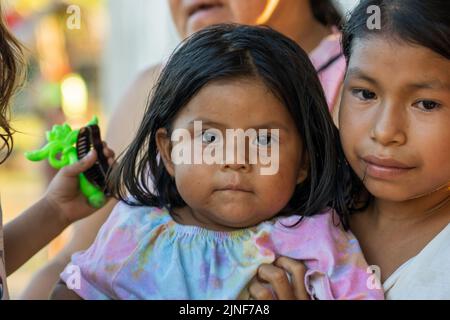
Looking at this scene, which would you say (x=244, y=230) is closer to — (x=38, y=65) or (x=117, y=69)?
(x=117, y=69)

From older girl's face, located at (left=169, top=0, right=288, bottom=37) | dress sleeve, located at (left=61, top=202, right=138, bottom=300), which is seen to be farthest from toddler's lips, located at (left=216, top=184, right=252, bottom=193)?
older girl's face, located at (left=169, top=0, right=288, bottom=37)

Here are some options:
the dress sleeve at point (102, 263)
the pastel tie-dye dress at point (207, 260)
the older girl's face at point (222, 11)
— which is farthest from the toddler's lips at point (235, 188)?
the older girl's face at point (222, 11)

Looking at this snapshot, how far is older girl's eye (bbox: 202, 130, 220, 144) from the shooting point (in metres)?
1.52

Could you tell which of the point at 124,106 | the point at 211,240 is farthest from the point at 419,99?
the point at 124,106

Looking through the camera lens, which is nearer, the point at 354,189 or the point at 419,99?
the point at 419,99

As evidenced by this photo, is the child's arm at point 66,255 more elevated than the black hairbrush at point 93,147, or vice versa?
the black hairbrush at point 93,147

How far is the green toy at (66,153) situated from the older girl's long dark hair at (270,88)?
206 millimetres

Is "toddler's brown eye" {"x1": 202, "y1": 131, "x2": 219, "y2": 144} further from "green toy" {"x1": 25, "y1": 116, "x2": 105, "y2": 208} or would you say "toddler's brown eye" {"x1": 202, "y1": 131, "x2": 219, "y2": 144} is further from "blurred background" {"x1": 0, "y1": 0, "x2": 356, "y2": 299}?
"blurred background" {"x1": 0, "y1": 0, "x2": 356, "y2": 299}

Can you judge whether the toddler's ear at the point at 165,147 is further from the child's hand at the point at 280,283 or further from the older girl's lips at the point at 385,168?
the older girl's lips at the point at 385,168

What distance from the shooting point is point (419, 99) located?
4.62 feet

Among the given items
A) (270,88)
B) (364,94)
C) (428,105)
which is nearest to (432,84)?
(428,105)

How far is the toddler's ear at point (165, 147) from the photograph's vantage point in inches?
64.2
